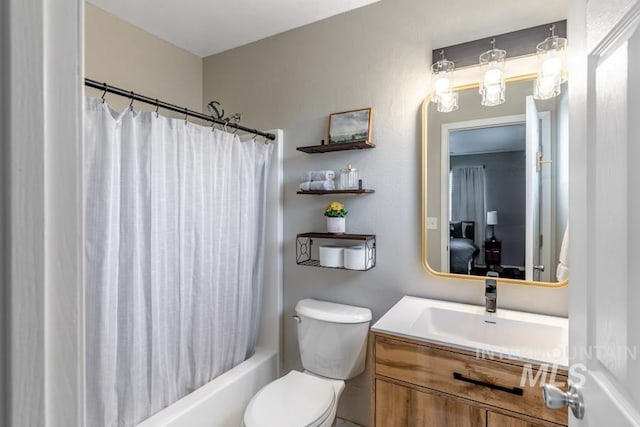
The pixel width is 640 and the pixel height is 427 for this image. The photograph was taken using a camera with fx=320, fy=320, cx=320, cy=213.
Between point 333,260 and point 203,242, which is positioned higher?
point 203,242

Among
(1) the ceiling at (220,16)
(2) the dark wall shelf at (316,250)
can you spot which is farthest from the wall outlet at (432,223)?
(1) the ceiling at (220,16)

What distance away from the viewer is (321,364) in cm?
179

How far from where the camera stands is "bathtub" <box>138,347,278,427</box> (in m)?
1.50

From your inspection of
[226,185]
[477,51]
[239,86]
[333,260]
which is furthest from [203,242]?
[477,51]

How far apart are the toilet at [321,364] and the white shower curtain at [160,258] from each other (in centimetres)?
43

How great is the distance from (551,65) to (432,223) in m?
0.89

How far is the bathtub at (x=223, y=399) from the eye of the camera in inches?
58.9

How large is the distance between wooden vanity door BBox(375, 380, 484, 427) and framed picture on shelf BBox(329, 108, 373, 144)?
1.27 metres

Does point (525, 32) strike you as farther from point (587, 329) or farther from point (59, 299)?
point (59, 299)

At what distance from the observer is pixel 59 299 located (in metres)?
0.34

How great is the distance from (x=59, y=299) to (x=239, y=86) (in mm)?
2295

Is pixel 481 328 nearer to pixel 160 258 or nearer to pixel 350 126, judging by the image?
pixel 350 126

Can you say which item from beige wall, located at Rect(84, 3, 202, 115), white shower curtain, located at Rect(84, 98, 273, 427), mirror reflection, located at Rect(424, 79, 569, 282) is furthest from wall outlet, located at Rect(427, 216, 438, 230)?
beige wall, located at Rect(84, 3, 202, 115)

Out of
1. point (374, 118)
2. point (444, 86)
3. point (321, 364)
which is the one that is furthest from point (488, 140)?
point (321, 364)
